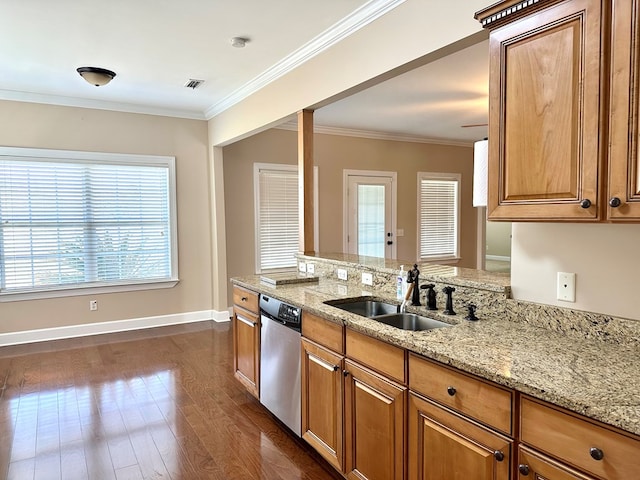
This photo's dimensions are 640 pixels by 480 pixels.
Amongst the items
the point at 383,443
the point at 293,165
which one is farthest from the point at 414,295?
the point at 293,165

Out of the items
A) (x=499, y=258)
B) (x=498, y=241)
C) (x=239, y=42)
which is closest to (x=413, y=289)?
(x=239, y=42)

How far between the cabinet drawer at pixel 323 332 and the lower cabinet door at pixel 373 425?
0.11 meters

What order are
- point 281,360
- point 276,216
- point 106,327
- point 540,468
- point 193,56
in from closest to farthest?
point 540,468
point 281,360
point 193,56
point 106,327
point 276,216

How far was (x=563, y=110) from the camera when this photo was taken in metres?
1.48

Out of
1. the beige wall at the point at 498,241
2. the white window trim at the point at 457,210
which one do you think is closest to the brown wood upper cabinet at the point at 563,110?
the white window trim at the point at 457,210

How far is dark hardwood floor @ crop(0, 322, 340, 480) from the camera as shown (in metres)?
2.46

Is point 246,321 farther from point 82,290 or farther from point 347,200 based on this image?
point 347,200

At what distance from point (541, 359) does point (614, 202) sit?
0.56m

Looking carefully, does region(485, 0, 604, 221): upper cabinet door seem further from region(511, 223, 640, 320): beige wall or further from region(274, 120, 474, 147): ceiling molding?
region(274, 120, 474, 147): ceiling molding

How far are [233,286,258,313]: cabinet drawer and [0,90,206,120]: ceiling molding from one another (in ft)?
10.4

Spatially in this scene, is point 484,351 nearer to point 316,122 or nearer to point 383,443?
point 383,443

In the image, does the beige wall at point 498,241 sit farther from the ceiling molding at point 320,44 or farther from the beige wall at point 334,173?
the ceiling molding at point 320,44

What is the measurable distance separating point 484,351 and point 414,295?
2.72 feet

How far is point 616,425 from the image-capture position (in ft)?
3.56
